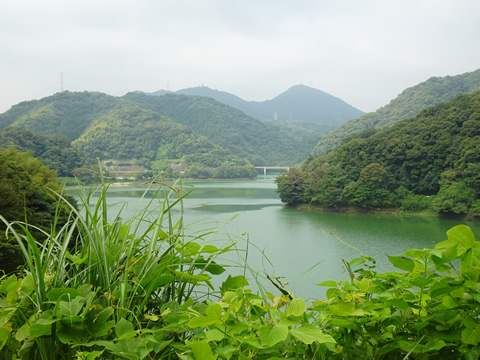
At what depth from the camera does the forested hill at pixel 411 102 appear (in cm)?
4631

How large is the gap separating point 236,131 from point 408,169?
5734 centimetres

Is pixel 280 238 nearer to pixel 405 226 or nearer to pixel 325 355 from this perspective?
pixel 405 226

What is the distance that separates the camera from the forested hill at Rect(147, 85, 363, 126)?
172 meters

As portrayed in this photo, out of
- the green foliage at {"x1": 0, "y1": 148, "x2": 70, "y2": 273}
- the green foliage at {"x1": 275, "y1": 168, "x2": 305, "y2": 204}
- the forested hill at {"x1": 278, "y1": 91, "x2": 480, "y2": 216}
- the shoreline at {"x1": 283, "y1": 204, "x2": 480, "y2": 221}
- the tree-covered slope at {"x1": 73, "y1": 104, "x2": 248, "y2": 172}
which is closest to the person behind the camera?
the green foliage at {"x1": 0, "y1": 148, "x2": 70, "y2": 273}

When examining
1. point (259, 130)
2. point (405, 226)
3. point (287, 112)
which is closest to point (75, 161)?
point (405, 226)

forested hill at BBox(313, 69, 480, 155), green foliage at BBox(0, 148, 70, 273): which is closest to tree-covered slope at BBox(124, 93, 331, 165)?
forested hill at BBox(313, 69, 480, 155)

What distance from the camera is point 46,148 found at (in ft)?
100.0

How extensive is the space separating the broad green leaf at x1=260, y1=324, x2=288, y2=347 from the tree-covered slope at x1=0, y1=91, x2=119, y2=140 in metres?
61.2

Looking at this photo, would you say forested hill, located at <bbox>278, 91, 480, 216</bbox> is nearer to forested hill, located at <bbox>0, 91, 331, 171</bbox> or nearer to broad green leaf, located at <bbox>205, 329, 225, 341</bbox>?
broad green leaf, located at <bbox>205, 329, 225, 341</bbox>

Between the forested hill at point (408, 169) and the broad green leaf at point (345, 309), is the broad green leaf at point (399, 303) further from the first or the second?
the forested hill at point (408, 169)

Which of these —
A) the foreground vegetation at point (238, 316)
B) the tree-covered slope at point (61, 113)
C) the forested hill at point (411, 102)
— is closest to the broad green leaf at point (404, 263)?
the foreground vegetation at point (238, 316)

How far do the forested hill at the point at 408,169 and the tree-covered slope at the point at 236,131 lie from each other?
1644 inches

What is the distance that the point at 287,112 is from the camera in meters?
181

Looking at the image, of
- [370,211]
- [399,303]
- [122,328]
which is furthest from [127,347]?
[370,211]
